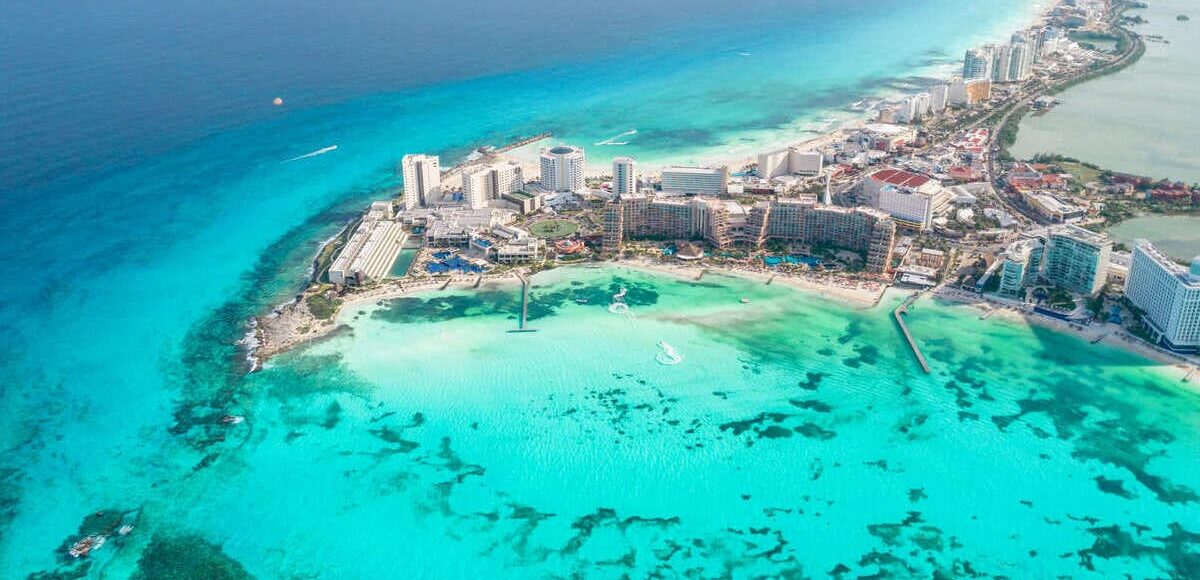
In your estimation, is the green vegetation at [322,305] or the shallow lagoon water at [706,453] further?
the green vegetation at [322,305]

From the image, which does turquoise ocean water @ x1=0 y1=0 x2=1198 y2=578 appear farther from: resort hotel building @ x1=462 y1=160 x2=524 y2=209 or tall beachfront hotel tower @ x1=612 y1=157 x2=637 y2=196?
tall beachfront hotel tower @ x1=612 y1=157 x2=637 y2=196

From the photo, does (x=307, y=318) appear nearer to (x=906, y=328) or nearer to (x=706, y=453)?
(x=706, y=453)

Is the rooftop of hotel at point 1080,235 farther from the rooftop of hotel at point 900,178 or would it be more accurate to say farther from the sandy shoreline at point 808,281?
the rooftop of hotel at point 900,178

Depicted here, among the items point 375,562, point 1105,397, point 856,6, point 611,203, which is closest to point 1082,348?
point 1105,397

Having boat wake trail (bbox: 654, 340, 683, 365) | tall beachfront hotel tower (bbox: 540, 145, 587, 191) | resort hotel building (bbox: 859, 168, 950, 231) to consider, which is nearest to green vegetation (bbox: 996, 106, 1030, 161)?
resort hotel building (bbox: 859, 168, 950, 231)

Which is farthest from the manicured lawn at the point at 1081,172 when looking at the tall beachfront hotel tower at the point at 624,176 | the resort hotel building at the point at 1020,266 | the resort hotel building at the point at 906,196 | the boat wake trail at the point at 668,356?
the boat wake trail at the point at 668,356

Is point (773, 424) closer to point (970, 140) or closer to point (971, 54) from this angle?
point (970, 140)

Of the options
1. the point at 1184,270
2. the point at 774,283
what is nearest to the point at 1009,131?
the point at 1184,270
